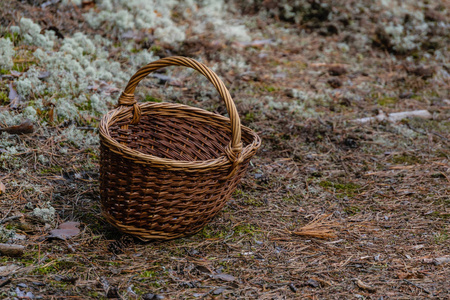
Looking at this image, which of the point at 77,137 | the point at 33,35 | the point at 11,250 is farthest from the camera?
the point at 33,35

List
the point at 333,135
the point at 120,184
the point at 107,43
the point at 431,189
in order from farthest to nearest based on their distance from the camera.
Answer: the point at 107,43, the point at 333,135, the point at 431,189, the point at 120,184

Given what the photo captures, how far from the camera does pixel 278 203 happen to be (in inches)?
124

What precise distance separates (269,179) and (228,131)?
675 mm

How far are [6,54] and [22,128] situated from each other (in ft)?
3.31

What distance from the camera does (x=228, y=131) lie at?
2992 mm

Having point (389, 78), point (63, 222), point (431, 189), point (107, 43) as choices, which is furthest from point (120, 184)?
point (389, 78)

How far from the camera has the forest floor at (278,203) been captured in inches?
87.1

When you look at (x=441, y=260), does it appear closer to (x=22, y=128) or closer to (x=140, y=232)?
(x=140, y=232)

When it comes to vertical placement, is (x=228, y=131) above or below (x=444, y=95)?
above

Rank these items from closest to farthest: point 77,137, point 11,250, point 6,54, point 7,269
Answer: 1. point 7,269
2. point 11,250
3. point 77,137
4. point 6,54

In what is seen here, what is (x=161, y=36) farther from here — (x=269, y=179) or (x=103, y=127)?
(x=103, y=127)

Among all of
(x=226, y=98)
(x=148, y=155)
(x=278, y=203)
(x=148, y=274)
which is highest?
(x=226, y=98)

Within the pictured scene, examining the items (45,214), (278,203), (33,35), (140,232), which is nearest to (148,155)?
(140,232)

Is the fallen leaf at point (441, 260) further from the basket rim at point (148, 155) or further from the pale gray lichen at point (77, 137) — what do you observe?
the pale gray lichen at point (77, 137)
